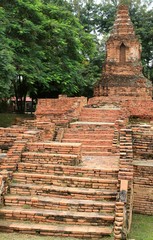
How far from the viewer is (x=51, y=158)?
7168 millimetres

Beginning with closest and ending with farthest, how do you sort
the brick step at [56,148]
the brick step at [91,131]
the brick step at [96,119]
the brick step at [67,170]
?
the brick step at [67,170], the brick step at [56,148], the brick step at [91,131], the brick step at [96,119]

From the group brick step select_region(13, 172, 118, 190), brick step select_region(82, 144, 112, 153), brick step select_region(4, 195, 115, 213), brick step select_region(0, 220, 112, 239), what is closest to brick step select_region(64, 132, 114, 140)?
brick step select_region(82, 144, 112, 153)

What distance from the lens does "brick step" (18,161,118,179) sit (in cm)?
666

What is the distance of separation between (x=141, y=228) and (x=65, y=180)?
1.86 m

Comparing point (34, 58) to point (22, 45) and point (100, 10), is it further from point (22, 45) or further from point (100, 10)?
point (100, 10)

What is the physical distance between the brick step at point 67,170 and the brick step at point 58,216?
3.32 feet

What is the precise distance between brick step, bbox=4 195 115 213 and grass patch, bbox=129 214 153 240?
2.44ft

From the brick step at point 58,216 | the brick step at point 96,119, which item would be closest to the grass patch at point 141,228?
the brick step at point 58,216

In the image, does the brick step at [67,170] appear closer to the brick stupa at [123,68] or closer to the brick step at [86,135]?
the brick step at [86,135]

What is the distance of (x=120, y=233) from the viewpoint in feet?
17.1

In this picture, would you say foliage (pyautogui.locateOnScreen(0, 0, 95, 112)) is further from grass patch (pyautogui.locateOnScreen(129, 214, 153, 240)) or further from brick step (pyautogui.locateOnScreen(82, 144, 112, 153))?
grass patch (pyautogui.locateOnScreen(129, 214, 153, 240))

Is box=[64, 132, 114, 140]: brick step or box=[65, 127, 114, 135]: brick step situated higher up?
box=[65, 127, 114, 135]: brick step

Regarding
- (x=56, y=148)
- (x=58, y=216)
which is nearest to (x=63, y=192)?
(x=58, y=216)

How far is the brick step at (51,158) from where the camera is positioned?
23.2 ft
